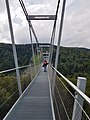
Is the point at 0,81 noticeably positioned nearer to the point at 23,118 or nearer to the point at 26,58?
the point at 23,118

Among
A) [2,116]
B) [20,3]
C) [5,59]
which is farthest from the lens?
[5,59]

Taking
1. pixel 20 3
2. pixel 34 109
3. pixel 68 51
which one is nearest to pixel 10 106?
pixel 34 109

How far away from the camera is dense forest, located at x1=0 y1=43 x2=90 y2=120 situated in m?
3.77

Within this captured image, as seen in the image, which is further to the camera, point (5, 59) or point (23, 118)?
point (5, 59)

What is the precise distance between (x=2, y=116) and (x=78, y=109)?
2.04 metres

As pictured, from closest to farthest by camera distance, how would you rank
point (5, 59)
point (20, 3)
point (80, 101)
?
point (80, 101) → point (20, 3) → point (5, 59)

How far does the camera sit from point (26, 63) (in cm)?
1692

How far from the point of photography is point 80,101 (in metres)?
1.49

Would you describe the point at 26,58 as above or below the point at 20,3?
below

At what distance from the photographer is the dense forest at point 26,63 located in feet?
12.4

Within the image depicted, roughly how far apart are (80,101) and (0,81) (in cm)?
238

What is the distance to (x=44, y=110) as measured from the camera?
4086mm

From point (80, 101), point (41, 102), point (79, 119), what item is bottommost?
point (41, 102)

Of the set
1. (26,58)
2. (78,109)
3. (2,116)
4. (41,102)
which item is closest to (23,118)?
(2,116)
